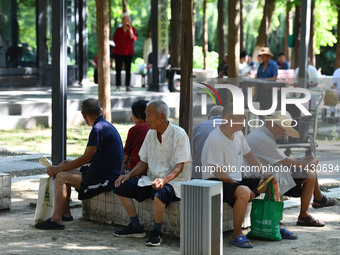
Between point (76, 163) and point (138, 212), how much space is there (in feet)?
2.59

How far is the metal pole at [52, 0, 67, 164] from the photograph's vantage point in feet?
28.6

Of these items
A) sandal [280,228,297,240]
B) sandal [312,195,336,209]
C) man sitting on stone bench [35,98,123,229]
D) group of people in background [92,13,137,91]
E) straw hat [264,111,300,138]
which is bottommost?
sandal [280,228,297,240]

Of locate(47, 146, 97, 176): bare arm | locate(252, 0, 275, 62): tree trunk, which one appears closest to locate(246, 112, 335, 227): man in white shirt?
locate(47, 146, 97, 176): bare arm

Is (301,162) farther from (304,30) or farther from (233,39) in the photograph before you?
(233,39)

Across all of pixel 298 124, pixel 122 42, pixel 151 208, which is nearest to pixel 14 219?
pixel 151 208

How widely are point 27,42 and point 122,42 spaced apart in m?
2.82

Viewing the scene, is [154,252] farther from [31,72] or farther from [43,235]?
[31,72]

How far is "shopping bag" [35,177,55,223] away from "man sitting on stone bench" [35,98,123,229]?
0.13 metres

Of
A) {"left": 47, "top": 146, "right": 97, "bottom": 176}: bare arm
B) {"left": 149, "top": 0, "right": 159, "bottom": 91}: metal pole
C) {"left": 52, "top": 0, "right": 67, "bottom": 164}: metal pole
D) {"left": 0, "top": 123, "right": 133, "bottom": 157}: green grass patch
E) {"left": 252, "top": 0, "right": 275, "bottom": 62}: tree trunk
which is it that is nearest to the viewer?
{"left": 47, "top": 146, "right": 97, "bottom": 176}: bare arm

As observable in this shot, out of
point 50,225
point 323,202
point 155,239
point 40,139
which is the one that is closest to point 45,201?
point 50,225

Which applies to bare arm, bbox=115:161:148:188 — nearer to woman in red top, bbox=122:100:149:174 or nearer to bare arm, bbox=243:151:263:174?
woman in red top, bbox=122:100:149:174

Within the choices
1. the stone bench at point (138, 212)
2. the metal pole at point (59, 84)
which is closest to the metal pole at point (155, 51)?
the metal pole at point (59, 84)

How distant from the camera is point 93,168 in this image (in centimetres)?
787

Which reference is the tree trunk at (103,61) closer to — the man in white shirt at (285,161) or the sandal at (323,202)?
the sandal at (323,202)
